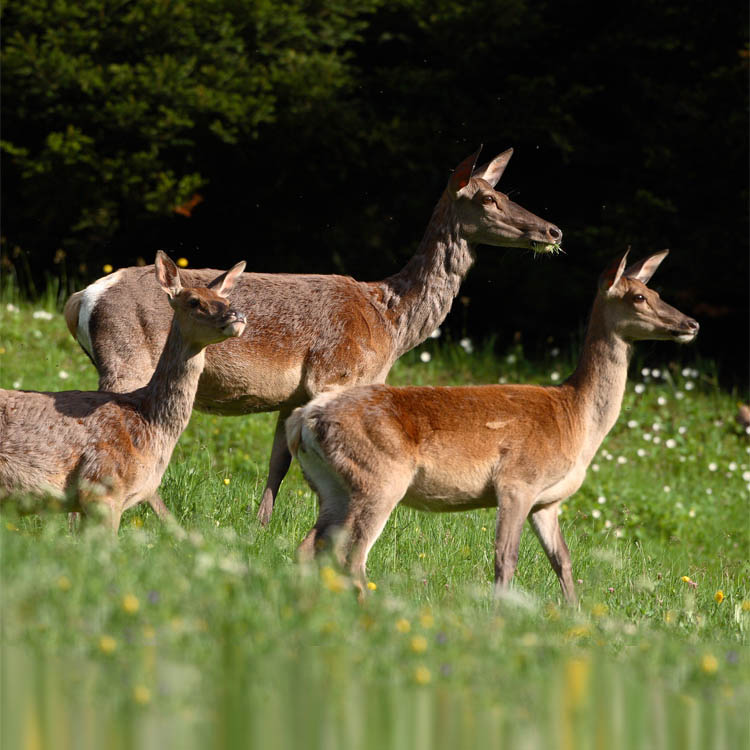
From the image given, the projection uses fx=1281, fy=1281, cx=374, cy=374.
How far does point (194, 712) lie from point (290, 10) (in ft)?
40.6

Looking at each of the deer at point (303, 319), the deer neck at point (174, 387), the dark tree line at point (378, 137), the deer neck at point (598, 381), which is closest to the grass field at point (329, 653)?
the deer neck at point (174, 387)

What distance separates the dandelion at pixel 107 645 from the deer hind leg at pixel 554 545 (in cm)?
337

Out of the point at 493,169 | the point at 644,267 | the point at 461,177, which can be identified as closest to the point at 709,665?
the point at 644,267

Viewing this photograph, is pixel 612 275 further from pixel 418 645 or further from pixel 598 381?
pixel 418 645

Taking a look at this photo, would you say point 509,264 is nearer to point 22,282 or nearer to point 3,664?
point 22,282

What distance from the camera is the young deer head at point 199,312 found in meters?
6.25

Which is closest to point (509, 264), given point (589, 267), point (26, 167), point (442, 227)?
point (589, 267)

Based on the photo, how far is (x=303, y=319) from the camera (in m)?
7.69

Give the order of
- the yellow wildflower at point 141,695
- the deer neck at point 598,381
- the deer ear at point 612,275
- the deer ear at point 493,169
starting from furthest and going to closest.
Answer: the deer ear at point 493,169 → the deer ear at point 612,275 → the deer neck at point 598,381 → the yellow wildflower at point 141,695

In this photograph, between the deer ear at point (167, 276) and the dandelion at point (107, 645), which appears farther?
the deer ear at point (167, 276)

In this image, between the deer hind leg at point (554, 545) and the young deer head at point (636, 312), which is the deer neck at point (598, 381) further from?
the deer hind leg at point (554, 545)

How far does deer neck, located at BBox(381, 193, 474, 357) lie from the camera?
8016 millimetres

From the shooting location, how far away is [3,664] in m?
3.79

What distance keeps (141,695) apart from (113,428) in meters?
2.84
